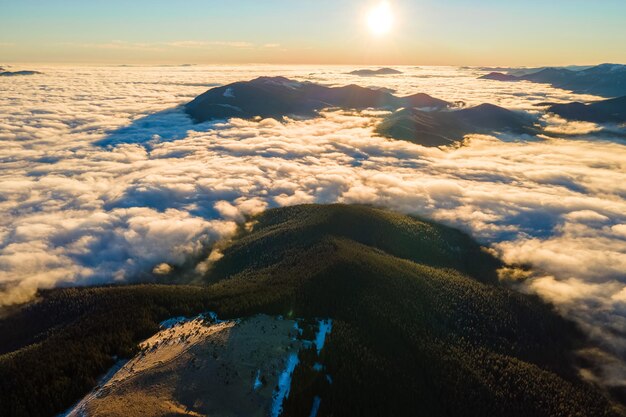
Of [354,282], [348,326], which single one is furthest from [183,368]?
[354,282]

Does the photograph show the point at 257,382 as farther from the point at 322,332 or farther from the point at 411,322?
the point at 411,322

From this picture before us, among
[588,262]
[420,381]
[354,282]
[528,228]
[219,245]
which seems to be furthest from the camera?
[528,228]

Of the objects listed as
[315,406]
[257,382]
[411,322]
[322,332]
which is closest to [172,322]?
[257,382]

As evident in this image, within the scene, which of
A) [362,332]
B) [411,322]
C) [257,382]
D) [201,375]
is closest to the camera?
[257,382]

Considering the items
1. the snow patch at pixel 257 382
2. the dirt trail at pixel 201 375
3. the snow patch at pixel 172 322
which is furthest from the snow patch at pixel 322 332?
the snow patch at pixel 172 322

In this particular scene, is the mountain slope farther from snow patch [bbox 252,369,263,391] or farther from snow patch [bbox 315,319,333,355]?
snow patch [bbox 252,369,263,391]

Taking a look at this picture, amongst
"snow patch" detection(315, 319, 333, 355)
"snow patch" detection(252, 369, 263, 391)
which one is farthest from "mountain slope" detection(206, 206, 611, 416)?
"snow patch" detection(252, 369, 263, 391)

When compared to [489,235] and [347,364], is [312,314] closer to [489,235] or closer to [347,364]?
[347,364]

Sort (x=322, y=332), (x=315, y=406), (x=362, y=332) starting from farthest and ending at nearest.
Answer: (x=362, y=332) < (x=322, y=332) < (x=315, y=406)
